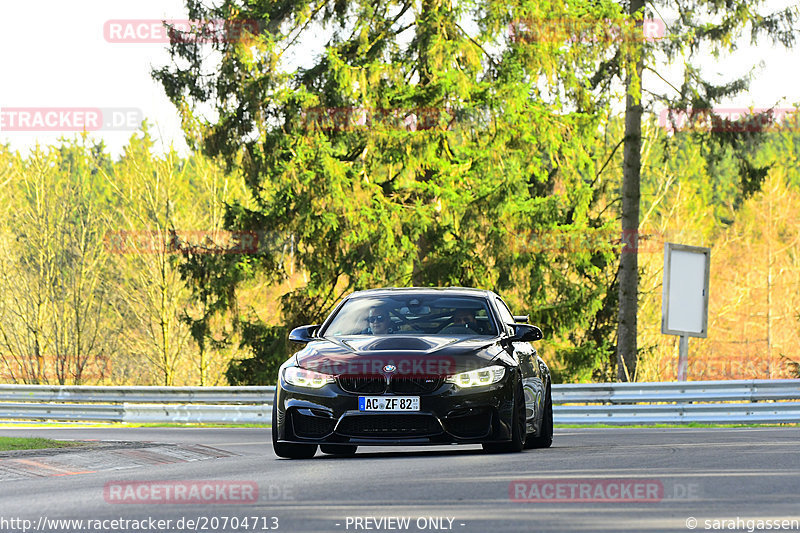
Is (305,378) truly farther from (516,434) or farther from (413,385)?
(516,434)

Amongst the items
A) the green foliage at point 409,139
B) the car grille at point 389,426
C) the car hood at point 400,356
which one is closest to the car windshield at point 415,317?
the car hood at point 400,356

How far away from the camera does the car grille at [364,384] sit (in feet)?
36.1

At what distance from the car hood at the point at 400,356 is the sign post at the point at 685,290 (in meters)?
12.2

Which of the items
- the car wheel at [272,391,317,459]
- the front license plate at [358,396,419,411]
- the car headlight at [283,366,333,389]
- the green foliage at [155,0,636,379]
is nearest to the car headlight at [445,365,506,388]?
the front license plate at [358,396,419,411]

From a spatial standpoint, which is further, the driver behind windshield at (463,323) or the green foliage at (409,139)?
the green foliage at (409,139)

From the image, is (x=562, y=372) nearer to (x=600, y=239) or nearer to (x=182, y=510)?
(x=600, y=239)

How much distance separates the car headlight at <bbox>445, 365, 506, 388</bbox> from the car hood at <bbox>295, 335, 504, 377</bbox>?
0.05 metres

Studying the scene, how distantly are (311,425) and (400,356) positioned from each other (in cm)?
102

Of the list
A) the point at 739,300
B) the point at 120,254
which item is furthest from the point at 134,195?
the point at 739,300

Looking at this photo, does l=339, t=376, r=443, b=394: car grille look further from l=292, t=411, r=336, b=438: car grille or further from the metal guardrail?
the metal guardrail

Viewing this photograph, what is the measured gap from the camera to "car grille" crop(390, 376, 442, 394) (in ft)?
36.1

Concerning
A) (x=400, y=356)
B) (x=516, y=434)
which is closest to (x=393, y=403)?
(x=400, y=356)

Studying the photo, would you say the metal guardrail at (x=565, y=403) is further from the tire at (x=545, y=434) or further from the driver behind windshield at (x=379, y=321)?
the driver behind windshield at (x=379, y=321)

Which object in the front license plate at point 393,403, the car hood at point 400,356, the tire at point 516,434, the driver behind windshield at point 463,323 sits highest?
the driver behind windshield at point 463,323
